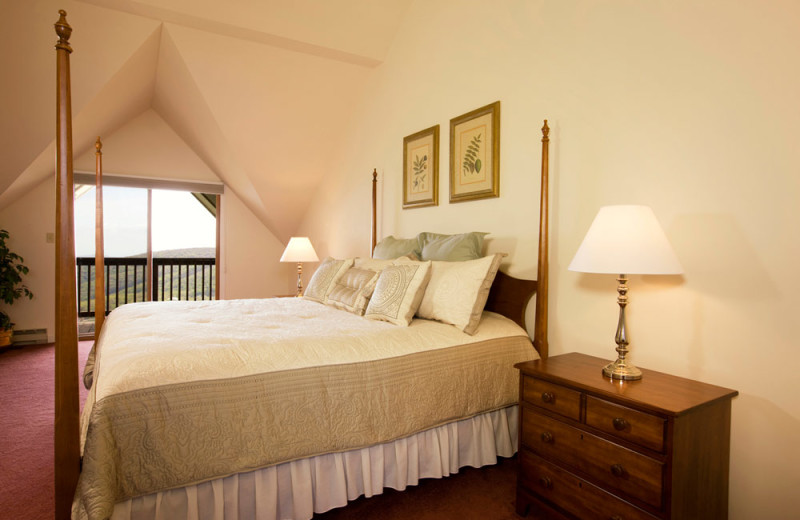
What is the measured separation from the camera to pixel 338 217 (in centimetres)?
461

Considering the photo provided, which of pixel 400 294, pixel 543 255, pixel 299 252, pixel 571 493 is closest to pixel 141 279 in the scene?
pixel 299 252

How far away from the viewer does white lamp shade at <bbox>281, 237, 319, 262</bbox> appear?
4508 millimetres

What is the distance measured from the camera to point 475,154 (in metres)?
2.75

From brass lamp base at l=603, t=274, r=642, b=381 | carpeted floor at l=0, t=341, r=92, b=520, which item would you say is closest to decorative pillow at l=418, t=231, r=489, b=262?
brass lamp base at l=603, t=274, r=642, b=381

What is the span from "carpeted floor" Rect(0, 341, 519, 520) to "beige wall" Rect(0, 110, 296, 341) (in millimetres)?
2561

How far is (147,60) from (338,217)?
85.1 inches

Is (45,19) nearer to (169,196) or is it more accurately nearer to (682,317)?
(169,196)

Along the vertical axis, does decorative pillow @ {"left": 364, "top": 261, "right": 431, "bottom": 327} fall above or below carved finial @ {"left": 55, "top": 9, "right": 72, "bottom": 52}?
below

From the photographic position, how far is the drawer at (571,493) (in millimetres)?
1396

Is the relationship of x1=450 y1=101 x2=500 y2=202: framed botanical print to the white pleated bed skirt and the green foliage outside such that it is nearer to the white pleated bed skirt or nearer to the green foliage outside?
the white pleated bed skirt

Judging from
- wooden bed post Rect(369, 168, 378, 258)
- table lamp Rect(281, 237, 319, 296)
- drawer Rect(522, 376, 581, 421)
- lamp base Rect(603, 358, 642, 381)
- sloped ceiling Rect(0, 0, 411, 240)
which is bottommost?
drawer Rect(522, 376, 581, 421)

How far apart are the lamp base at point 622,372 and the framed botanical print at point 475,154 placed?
1.28 metres

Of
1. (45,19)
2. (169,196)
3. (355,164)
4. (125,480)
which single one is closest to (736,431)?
(125,480)

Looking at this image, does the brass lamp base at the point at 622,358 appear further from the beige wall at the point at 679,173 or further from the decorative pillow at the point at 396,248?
the decorative pillow at the point at 396,248
